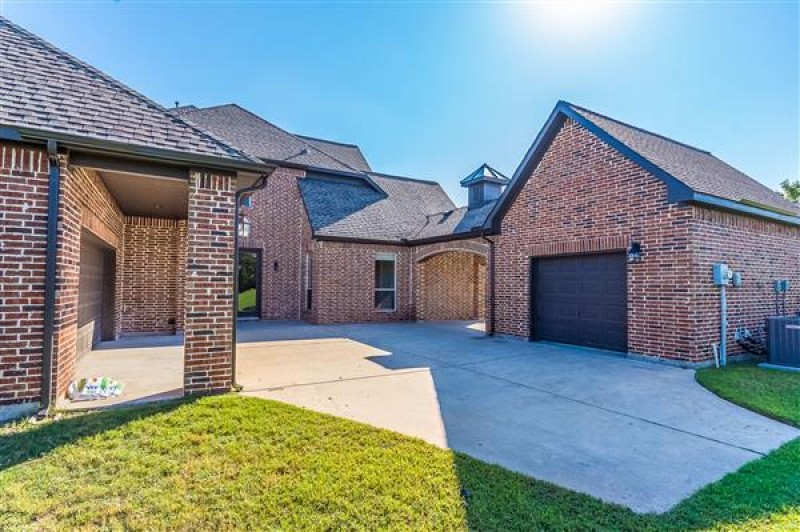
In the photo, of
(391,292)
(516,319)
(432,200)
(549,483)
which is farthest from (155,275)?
(432,200)

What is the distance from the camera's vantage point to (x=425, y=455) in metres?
3.64

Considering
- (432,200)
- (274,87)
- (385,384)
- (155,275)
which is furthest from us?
(432,200)

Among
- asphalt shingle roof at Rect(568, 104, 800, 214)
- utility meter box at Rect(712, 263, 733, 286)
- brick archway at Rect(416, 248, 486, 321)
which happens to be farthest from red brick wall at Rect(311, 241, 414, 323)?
utility meter box at Rect(712, 263, 733, 286)

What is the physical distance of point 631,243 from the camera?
28.2ft

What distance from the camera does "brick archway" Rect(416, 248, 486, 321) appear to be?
1631 centimetres

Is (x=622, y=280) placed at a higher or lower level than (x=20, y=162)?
lower

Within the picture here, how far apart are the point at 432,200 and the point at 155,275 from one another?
13816 mm

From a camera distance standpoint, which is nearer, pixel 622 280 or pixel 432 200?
pixel 622 280

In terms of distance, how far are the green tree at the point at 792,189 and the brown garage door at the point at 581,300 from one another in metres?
27.9

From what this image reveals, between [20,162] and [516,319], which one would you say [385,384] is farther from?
[516,319]

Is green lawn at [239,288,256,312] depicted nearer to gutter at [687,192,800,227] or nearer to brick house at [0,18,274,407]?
brick house at [0,18,274,407]

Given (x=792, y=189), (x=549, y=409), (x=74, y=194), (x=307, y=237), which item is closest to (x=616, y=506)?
(x=549, y=409)

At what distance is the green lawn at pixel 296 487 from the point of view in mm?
2672

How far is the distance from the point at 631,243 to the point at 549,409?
510cm
